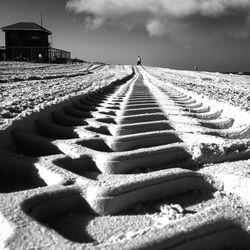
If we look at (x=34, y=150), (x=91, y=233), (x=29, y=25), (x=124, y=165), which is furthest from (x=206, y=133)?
(x=29, y=25)

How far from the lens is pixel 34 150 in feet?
6.70

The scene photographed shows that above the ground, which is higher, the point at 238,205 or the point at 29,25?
the point at 29,25

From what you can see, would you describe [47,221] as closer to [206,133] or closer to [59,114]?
[206,133]

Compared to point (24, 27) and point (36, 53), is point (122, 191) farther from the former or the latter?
point (24, 27)

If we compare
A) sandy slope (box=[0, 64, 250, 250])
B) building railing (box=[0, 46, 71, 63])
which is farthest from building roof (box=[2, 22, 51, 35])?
sandy slope (box=[0, 64, 250, 250])

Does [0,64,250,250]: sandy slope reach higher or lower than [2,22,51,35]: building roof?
lower

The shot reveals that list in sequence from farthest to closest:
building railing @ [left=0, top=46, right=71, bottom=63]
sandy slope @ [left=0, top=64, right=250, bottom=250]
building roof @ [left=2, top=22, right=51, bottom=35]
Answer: building roof @ [left=2, top=22, right=51, bottom=35], building railing @ [left=0, top=46, right=71, bottom=63], sandy slope @ [left=0, top=64, right=250, bottom=250]

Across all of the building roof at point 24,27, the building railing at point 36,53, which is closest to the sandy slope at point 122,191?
the building railing at point 36,53

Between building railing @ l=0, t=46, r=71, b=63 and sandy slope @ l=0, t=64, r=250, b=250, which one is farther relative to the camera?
building railing @ l=0, t=46, r=71, b=63

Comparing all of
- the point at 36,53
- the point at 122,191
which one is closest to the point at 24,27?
the point at 36,53

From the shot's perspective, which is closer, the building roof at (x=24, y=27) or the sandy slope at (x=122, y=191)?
the sandy slope at (x=122, y=191)

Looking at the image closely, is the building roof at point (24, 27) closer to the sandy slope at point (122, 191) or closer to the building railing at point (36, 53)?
the building railing at point (36, 53)

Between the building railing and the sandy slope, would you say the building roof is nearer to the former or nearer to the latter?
the building railing

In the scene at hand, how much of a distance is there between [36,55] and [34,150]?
1243 inches
